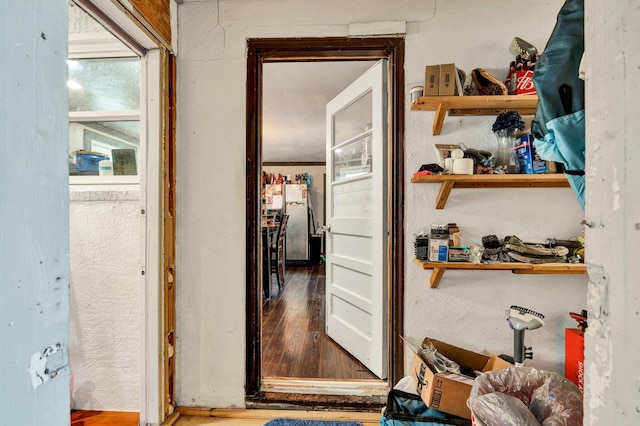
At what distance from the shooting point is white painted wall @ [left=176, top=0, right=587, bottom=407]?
1.62m

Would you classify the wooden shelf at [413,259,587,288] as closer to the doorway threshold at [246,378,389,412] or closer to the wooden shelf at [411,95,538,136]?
the wooden shelf at [411,95,538,136]

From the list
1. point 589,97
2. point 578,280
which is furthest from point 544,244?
point 589,97

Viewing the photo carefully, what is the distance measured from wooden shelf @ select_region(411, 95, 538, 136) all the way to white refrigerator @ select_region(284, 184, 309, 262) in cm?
507

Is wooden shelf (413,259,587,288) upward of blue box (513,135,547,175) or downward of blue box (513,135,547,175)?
downward

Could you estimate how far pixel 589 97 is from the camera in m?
0.55

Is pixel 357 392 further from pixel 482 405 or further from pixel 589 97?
pixel 589 97

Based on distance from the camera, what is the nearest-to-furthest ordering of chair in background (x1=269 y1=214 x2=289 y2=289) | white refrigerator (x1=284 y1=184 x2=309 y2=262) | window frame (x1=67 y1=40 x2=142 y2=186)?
window frame (x1=67 y1=40 x2=142 y2=186) < chair in background (x1=269 y1=214 x2=289 y2=289) < white refrigerator (x1=284 y1=184 x2=309 y2=262)

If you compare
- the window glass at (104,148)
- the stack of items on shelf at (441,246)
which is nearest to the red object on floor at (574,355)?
the stack of items on shelf at (441,246)

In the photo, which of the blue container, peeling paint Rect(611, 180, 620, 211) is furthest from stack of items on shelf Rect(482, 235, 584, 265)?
the blue container

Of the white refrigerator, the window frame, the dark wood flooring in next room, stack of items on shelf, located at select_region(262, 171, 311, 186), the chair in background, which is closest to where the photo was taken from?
the window frame

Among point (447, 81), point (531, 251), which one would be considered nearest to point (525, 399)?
point (531, 251)

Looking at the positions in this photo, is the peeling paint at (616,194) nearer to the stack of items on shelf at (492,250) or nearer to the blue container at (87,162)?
the stack of items on shelf at (492,250)

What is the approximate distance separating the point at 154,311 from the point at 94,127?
113 cm

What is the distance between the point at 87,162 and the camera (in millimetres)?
1712
